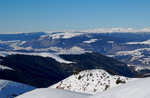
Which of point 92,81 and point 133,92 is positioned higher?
point 133,92

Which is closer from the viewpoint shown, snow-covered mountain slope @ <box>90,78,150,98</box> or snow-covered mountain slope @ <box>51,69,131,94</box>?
snow-covered mountain slope @ <box>90,78,150,98</box>

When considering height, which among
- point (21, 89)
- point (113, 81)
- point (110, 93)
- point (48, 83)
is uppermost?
point (110, 93)

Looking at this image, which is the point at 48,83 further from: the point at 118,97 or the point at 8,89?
the point at 118,97

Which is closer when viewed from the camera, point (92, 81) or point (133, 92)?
point (133, 92)

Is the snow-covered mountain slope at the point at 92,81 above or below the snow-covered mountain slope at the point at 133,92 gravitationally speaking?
below

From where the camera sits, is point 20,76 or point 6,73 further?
point 20,76

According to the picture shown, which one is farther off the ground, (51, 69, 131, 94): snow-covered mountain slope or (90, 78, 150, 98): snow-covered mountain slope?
(90, 78, 150, 98): snow-covered mountain slope

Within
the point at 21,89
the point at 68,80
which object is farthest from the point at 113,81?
the point at 21,89

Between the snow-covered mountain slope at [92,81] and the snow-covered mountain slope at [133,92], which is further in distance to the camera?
the snow-covered mountain slope at [92,81]
